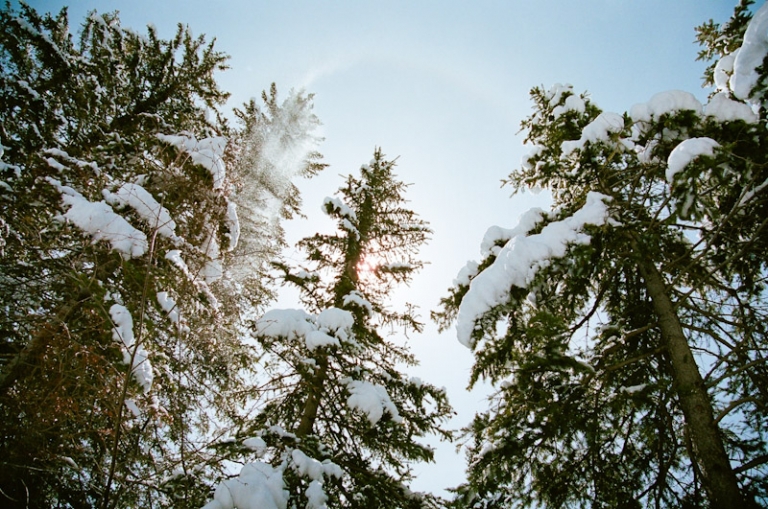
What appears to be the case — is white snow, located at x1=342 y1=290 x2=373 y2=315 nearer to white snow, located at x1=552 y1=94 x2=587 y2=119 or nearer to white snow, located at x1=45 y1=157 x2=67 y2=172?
white snow, located at x1=45 y1=157 x2=67 y2=172

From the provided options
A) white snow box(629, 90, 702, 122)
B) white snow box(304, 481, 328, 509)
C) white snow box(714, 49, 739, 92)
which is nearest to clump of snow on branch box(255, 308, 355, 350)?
white snow box(304, 481, 328, 509)

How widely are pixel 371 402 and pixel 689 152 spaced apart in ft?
18.9

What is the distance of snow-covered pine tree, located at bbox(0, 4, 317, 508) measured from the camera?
127 inches

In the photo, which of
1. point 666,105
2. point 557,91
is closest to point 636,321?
point 666,105

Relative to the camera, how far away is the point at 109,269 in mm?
4734

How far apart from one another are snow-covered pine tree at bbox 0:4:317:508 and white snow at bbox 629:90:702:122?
571 cm

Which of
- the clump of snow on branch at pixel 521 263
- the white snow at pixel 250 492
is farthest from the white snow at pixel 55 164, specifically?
the clump of snow on branch at pixel 521 263

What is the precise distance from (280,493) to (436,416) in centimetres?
505

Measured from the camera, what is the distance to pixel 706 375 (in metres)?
4.46

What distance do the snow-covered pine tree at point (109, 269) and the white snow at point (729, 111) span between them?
248 inches

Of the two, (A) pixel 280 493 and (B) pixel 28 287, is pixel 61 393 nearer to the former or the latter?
(B) pixel 28 287

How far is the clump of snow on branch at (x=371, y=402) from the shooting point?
6094 millimetres

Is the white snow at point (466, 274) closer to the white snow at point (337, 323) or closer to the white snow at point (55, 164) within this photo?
the white snow at point (337, 323)

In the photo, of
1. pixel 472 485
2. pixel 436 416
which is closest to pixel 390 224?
pixel 436 416
